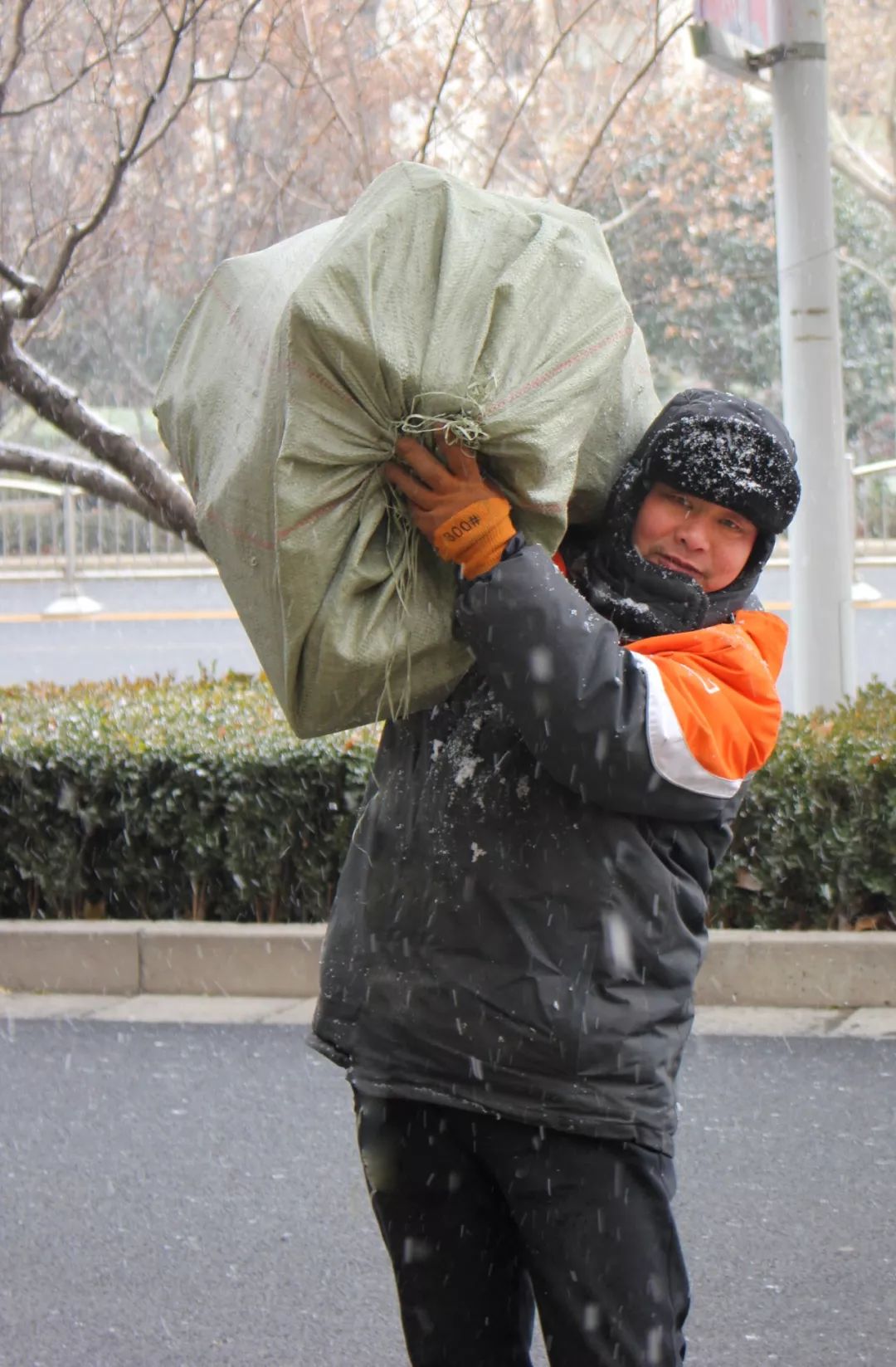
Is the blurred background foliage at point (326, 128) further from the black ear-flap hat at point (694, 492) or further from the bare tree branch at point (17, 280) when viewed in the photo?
the black ear-flap hat at point (694, 492)

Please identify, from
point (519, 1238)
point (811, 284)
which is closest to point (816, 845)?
point (811, 284)

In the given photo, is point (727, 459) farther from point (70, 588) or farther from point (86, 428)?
point (70, 588)

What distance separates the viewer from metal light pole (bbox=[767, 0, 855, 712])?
680cm

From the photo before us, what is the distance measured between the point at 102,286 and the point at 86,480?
31.8 feet

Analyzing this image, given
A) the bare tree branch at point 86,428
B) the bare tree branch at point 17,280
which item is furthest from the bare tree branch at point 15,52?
the bare tree branch at point 86,428

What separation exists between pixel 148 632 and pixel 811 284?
39.0ft

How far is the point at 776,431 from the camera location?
7.07 ft

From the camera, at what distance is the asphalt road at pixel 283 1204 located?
3.48m

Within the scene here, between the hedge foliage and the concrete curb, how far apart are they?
166 millimetres

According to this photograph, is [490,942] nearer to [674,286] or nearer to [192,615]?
[192,615]

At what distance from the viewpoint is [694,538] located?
2.11 meters

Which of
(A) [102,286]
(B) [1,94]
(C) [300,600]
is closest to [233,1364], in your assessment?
(C) [300,600]

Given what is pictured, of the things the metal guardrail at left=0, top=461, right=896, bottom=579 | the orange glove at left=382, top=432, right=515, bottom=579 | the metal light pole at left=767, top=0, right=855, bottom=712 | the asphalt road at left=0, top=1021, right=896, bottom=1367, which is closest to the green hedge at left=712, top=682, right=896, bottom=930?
the asphalt road at left=0, top=1021, right=896, bottom=1367

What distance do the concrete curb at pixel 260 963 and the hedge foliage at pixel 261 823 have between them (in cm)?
17
